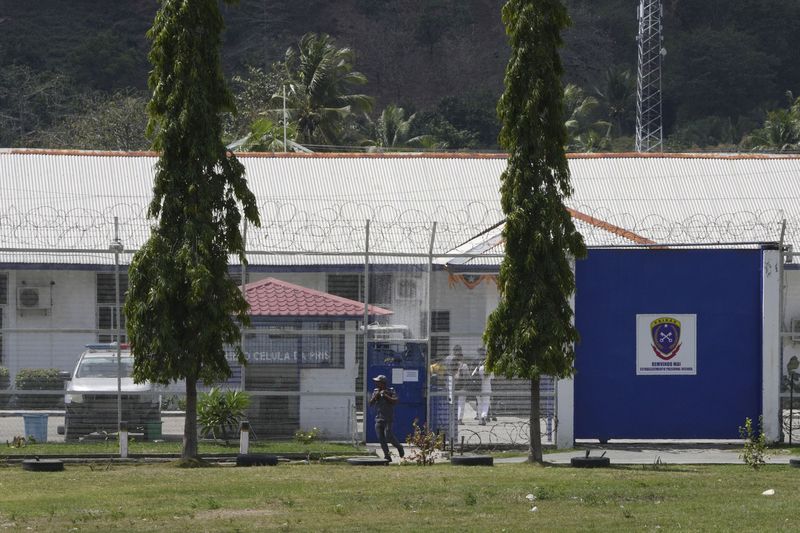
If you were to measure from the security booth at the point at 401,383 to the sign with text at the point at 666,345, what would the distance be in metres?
3.41

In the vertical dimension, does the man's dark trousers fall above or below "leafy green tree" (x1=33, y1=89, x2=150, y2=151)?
below

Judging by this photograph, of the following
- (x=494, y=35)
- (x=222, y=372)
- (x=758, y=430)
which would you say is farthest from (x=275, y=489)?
(x=494, y=35)

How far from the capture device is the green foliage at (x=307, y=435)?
70.3 ft

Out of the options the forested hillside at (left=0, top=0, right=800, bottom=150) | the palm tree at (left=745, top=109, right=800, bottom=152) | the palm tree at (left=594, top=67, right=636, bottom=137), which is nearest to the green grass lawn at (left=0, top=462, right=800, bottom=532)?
the palm tree at (left=745, top=109, right=800, bottom=152)

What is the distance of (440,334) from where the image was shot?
21.3 meters

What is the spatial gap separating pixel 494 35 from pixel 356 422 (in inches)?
3913

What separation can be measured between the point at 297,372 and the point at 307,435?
102 centimetres

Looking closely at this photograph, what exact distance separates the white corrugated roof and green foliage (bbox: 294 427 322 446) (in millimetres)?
9446

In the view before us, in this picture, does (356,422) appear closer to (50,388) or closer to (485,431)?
(485,431)

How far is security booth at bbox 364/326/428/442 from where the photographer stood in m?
21.5

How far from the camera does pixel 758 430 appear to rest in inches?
866

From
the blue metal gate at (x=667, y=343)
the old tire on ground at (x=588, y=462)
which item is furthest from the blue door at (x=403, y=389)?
the old tire on ground at (x=588, y=462)

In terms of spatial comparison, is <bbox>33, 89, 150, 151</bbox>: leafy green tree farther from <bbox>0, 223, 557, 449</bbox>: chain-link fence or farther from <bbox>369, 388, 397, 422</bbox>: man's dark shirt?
<bbox>369, 388, 397, 422</bbox>: man's dark shirt

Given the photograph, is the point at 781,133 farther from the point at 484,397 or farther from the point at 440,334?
the point at 440,334
